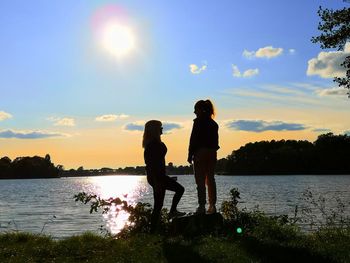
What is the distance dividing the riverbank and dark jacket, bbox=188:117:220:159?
2.29 meters

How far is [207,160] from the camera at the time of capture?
1158cm

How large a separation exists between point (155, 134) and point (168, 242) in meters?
2.57

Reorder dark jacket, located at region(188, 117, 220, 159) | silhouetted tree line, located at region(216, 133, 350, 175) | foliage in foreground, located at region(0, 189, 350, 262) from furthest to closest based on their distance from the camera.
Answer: silhouetted tree line, located at region(216, 133, 350, 175) → dark jacket, located at region(188, 117, 220, 159) → foliage in foreground, located at region(0, 189, 350, 262)

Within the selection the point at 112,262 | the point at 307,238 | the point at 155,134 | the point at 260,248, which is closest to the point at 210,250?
the point at 260,248

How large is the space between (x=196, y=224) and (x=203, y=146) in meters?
Result: 1.81

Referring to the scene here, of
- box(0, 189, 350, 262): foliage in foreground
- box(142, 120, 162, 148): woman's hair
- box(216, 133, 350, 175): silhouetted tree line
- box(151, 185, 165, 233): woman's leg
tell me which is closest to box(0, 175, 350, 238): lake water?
box(0, 189, 350, 262): foliage in foreground

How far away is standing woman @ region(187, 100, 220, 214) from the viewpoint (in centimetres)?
1144

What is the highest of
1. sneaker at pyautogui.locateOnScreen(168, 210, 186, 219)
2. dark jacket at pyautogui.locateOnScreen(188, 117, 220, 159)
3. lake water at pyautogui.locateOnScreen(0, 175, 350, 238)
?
dark jacket at pyautogui.locateOnScreen(188, 117, 220, 159)

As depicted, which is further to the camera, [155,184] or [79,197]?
[79,197]

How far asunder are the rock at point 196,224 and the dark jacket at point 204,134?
1595mm

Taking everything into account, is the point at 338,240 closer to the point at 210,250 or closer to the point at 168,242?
the point at 210,250

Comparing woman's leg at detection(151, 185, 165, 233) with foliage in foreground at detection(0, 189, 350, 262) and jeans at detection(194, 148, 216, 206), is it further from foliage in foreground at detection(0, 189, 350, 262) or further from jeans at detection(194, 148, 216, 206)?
jeans at detection(194, 148, 216, 206)

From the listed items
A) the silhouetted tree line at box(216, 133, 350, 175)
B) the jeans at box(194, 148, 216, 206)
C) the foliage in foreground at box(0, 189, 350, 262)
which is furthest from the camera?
the silhouetted tree line at box(216, 133, 350, 175)

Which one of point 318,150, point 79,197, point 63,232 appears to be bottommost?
point 63,232
